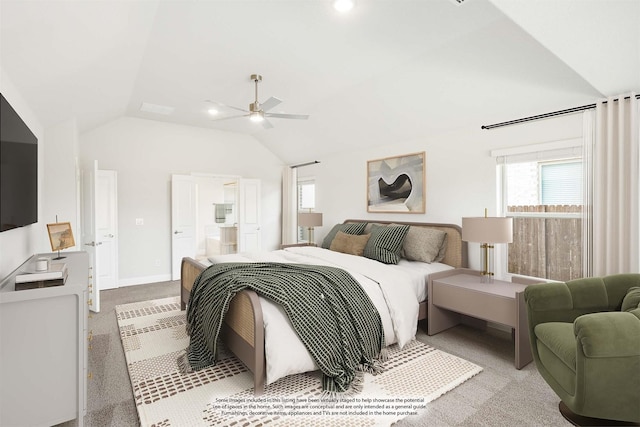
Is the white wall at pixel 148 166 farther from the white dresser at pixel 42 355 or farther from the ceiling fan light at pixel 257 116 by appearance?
the white dresser at pixel 42 355

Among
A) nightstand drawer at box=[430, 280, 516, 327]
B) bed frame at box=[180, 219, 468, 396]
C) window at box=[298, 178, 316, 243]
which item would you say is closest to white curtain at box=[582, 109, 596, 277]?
nightstand drawer at box=[430, 280, 516, 327]

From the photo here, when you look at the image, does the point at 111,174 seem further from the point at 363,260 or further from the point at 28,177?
the point at 363,260

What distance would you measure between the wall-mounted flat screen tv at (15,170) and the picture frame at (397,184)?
3864 mm

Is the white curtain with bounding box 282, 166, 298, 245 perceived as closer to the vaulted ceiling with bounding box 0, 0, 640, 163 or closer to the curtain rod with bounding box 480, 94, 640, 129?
the vaulted ceiling with bounding box 0, 0, 640, 163

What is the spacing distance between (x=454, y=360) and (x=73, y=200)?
4.39 m

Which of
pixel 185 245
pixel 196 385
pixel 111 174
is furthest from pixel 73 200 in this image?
pixel 196 385

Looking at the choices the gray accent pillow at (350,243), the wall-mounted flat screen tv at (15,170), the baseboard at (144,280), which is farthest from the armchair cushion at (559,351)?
the baseboard at (144,280)

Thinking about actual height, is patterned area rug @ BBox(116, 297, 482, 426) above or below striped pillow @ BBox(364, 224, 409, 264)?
below

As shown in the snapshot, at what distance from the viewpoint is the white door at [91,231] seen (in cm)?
397

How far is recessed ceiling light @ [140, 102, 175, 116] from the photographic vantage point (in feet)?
15.6

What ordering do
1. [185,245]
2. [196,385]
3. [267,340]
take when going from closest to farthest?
[267,340]
[196,385]
[185,245]

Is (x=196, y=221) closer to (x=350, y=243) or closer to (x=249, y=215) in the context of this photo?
(x=249, y=215)

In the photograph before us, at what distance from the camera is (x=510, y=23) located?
250cm

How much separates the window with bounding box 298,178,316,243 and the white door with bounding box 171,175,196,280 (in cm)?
201
